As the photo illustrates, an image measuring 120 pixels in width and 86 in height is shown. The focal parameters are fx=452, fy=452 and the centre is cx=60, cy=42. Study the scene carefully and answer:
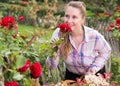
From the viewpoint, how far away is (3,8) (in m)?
19.4

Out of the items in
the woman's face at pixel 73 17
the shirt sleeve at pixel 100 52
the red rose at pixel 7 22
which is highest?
the red rose at pixel 7 22

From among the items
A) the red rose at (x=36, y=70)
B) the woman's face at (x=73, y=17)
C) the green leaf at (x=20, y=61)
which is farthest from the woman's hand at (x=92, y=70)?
the green leaf at (x=20, y=61)

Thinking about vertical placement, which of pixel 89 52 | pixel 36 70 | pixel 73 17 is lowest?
pixel 89 52

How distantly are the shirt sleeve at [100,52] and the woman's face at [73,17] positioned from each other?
23 cm

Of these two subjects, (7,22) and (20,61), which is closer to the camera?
(20,61)

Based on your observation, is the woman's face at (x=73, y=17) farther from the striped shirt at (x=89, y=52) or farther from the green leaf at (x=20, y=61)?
the green leaf at (x=20, y=61)

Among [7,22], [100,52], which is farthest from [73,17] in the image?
[7,22]

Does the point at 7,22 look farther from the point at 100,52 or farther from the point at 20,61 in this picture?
the point at 100,52

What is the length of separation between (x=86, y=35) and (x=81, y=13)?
206 mm

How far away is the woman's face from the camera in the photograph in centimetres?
396

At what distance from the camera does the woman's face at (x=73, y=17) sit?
396 centimetres

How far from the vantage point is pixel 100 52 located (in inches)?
165

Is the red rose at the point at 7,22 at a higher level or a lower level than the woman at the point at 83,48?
higher

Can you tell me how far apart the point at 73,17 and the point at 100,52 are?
443 mm
